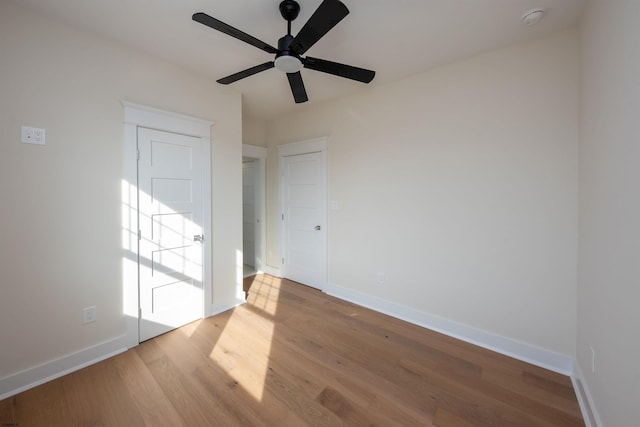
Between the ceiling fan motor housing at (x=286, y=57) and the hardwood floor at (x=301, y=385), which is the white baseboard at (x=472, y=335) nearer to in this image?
the hardwood floor at (x=301, y=385)

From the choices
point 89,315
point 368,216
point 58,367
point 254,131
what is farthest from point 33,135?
point 368,216

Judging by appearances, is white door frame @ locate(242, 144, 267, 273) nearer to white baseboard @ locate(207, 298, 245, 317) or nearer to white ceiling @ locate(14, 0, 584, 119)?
white baseboard @ locate(207, 298, 245, 317)

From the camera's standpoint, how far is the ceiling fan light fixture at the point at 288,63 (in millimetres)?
1592

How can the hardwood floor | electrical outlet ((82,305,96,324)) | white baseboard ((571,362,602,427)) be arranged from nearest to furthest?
white baseboard ((571,362,602,427)) < the hardwood floor < electrical outlet ((82,305,96,324))

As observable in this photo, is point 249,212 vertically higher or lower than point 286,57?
lower

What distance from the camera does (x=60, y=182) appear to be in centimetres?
182

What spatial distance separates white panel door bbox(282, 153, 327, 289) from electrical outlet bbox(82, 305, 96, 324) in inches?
94.6

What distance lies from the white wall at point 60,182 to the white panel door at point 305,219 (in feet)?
6.32

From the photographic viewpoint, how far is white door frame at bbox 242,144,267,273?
Answer: 159 inches

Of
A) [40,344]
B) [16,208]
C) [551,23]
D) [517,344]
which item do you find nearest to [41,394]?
[40,344]

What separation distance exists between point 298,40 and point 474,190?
196 cm

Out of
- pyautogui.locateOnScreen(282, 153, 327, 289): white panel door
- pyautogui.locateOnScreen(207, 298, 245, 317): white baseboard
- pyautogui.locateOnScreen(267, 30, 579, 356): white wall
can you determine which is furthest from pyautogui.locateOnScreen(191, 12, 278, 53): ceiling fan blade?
pyautogui.locateOnScreen(207, 298, 245, 317): white baseboard

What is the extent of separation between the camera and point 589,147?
5.28 ft

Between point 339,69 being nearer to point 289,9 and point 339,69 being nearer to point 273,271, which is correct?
point 289,9
